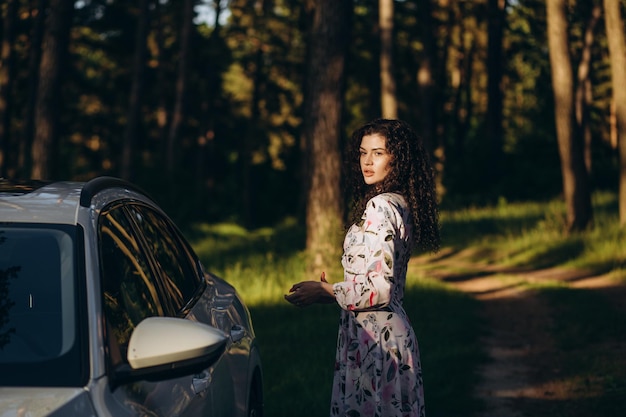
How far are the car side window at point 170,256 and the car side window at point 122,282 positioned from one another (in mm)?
250

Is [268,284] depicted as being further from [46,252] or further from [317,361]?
[46,252]

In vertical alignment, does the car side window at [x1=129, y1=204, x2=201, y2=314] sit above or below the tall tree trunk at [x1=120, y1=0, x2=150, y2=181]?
below

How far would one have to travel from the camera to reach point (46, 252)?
13.3ft

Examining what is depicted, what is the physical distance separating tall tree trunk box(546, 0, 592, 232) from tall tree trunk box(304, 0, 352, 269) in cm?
816

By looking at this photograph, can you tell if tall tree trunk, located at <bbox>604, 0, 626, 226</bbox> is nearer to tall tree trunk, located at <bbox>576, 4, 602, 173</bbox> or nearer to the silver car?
tall tree trunk, located at <bbox>576, 4, 602, 173</bbox>

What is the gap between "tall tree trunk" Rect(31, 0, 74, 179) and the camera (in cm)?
2217

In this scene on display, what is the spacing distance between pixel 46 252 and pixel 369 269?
1.50 meters

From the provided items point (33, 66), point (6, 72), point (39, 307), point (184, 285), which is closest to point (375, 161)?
point (184, 285)

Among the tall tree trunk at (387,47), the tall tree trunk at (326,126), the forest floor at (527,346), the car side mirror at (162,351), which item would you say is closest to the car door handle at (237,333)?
the car side mirror at (162,351)

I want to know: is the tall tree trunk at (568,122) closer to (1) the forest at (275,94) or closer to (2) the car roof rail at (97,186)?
(1) the forest at (275,94)

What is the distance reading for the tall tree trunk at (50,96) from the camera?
22.2m

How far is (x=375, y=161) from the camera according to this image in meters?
5.35

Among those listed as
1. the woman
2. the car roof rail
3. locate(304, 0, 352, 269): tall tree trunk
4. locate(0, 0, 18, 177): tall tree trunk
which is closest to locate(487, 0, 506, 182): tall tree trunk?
locate(0, 0, 18, 177): tall tree trunk

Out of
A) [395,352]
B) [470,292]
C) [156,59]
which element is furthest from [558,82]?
[156,59]
